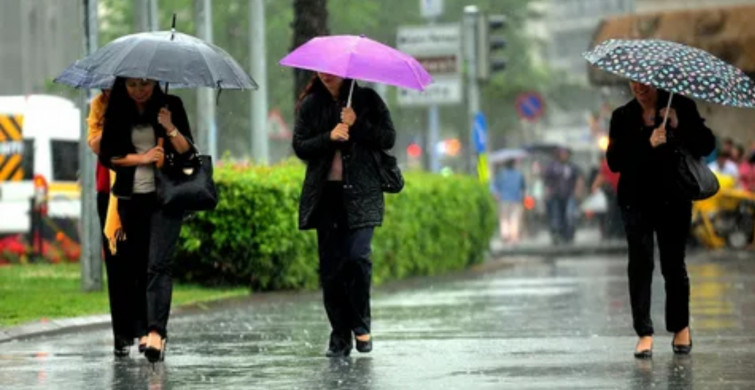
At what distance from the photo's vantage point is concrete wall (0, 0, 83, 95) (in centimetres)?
2416

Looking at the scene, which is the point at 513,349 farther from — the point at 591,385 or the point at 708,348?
the point at 591,385

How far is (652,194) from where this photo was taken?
12086 mm

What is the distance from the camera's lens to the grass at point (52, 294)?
1625 centimetres

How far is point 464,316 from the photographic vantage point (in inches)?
645

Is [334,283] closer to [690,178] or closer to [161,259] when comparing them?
[161,259]

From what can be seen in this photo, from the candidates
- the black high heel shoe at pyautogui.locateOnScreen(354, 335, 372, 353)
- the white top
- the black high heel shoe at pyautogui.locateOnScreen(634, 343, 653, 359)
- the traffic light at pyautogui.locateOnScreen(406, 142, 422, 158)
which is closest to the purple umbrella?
the white top

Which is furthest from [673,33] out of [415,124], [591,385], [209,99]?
[415,124]

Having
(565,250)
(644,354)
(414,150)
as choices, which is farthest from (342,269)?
(414,150)

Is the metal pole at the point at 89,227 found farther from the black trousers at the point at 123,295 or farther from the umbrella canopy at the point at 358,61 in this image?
the umbrella canopy at the point at 358,61

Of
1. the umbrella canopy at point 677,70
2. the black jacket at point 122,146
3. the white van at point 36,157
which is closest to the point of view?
the umbrella canopy at point 677,70

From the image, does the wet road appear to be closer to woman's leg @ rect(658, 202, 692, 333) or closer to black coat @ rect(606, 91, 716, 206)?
woman's leg @ rect(658, 202, 692, 333)

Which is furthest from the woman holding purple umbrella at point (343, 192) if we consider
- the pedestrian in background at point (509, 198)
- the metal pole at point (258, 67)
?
the pedestrian in background at point (509, 198)

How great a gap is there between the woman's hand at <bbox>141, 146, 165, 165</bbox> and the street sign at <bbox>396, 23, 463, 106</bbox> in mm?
19658

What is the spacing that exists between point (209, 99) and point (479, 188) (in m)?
5.29
